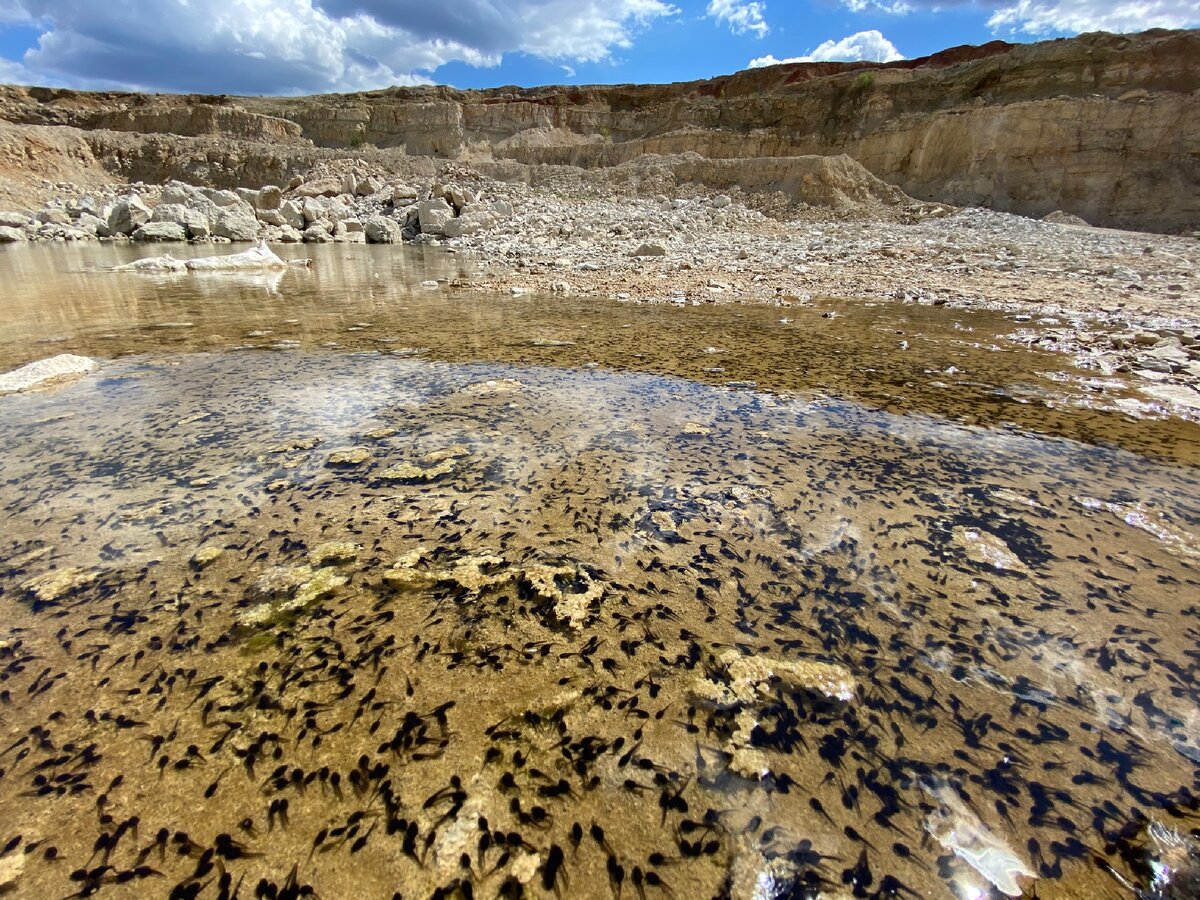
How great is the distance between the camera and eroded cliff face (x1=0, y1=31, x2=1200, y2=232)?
2556cm

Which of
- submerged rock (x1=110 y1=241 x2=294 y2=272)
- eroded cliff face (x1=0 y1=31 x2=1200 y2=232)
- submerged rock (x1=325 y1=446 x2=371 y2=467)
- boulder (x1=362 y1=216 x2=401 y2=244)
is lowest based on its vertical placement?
submerged rock (x1=325 y1=446 x2=371 y2=467)

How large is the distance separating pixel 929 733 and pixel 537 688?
3.66ft

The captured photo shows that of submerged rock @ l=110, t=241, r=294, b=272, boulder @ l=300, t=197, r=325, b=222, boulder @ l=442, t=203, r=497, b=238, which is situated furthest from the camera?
boulder @ l=300, t=197, r=325, b=222

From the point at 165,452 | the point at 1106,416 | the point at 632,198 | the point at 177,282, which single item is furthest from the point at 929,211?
the point at 165,452

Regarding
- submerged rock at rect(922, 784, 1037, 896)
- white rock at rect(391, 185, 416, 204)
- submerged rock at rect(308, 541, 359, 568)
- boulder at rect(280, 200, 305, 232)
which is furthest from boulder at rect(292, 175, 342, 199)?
submerged rock at rect(922, 784, 1037, 896)

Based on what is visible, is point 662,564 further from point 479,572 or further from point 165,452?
point 165,452

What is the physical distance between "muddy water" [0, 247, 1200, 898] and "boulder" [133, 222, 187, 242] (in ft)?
78.4

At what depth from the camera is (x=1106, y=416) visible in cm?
396

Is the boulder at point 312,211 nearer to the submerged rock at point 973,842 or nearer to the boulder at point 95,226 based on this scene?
the boulder at point 95,226

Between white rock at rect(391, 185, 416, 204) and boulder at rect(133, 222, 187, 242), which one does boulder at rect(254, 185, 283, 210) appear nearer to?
white rock at rect(391, 185, 416, 204)

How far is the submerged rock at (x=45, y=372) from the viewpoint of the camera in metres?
4.06

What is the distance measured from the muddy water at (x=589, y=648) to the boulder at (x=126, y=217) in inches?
1030

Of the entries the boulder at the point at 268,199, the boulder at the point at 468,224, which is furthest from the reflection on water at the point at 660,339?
the boulder at the point at 268,199

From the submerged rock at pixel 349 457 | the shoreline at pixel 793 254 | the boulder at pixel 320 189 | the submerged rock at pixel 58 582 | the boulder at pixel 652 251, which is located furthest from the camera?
the boulder at pixel 320 189
